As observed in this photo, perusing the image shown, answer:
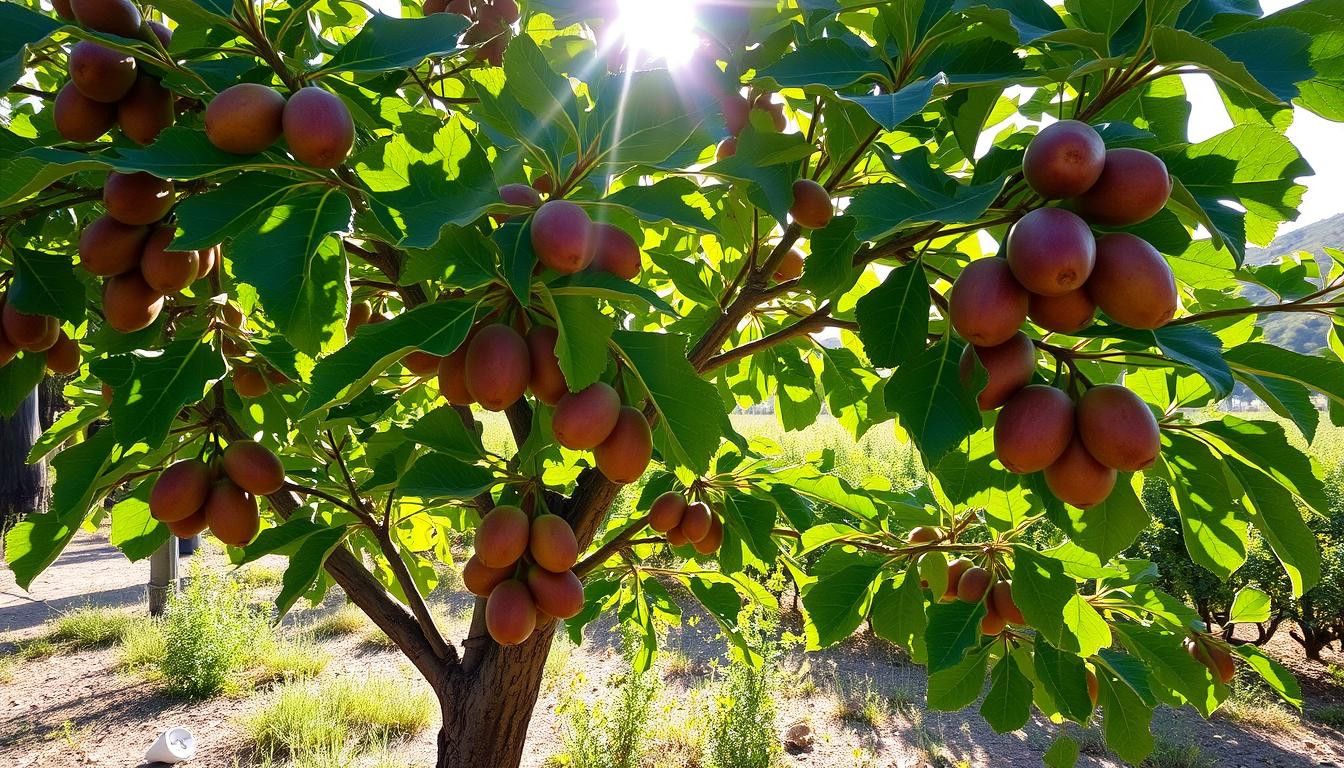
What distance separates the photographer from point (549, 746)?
4.88 metres

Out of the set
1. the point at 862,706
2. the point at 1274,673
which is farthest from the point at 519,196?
the point at 862,706

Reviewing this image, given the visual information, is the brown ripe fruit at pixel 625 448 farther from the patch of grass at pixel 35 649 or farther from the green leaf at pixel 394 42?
the patch of grass at pixel 35 649

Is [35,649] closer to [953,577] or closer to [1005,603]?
[953,577]

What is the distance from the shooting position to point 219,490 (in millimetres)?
1218

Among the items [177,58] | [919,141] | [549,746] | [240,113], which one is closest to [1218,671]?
[919,141]

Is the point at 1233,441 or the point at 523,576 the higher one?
the point at 1233,441

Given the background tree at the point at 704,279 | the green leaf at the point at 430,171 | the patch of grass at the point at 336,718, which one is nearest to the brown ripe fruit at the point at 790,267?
the background tree at the point at 704,279

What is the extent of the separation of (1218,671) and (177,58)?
2.09 meters

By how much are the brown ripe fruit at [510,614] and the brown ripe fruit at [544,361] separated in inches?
18.4

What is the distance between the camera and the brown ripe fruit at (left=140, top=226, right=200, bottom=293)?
908 mm

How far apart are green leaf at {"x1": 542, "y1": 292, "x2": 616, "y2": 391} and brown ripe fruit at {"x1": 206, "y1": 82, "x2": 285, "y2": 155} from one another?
0.34 m

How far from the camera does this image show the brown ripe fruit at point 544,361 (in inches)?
32.4

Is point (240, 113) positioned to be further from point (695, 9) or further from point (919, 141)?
point (919, 141)

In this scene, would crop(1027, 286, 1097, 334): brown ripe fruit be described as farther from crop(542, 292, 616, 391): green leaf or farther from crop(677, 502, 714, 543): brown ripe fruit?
crop(677, 502, 714, 543): brown ripe fruit
